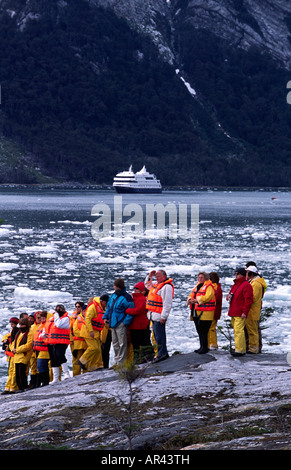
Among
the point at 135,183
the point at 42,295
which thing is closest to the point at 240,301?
the point at 42,295

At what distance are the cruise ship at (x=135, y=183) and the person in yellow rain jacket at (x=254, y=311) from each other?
15204 centimetres

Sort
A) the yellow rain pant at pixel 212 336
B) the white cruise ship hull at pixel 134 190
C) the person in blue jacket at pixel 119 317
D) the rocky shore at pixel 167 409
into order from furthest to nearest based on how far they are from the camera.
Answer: the white cruise ship hull at pixel 134 190 < the yellow rain pant at pixel 212 336 < the person in blue jacket at pixel 119 317 < the rocky shore at pixel 167 409

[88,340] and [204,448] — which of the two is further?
[88,340]

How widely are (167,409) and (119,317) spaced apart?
7.67 feet

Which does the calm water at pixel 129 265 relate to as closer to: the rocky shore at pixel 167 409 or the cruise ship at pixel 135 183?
the rocky shore at pixel 167 409

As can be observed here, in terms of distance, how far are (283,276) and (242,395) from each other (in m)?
21.8

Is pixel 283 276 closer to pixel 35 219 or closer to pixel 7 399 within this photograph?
pixel 7 399

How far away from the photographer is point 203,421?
8938 mm

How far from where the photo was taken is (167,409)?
9.62 m

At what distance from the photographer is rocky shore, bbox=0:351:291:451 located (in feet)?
27.2

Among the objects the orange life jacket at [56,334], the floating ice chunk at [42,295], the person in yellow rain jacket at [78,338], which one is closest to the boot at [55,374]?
the person in yellow rain jacket at [78,338]

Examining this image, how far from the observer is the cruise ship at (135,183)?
165375 millimetres

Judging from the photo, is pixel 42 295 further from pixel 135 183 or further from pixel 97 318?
pixel 135 183
